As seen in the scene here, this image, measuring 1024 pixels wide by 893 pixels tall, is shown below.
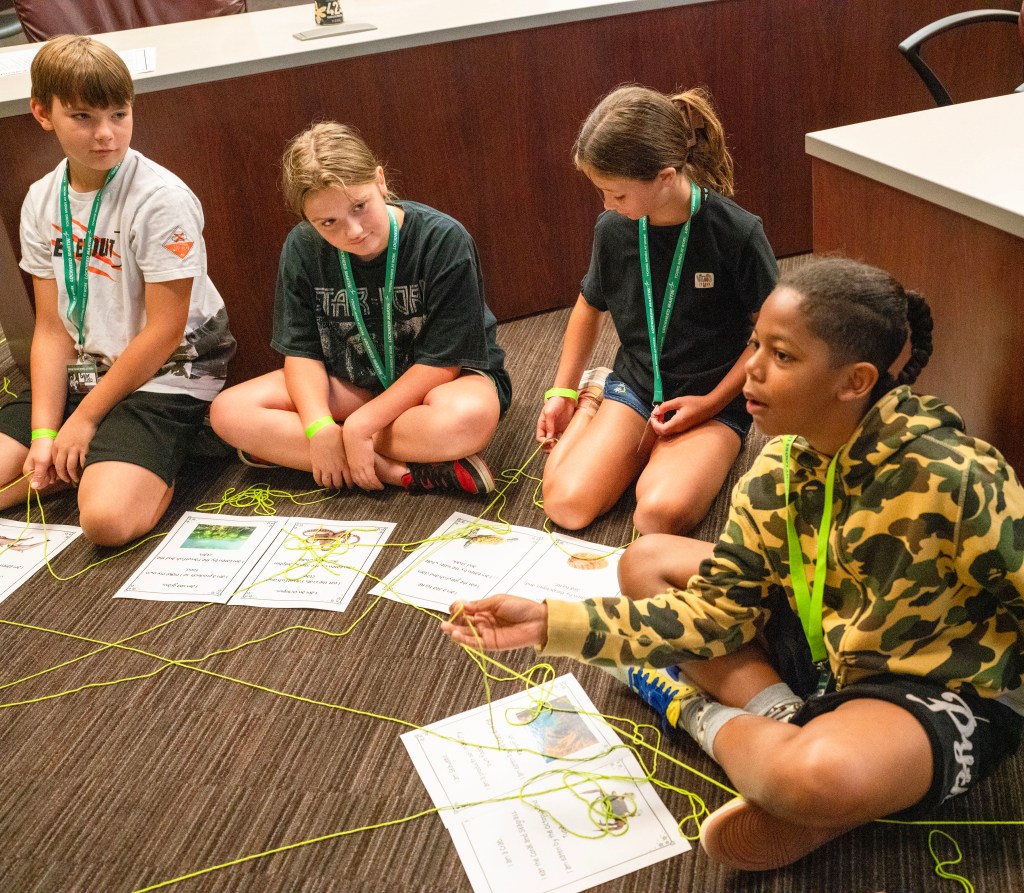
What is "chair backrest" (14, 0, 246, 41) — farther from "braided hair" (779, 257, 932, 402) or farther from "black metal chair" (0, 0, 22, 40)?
"braided hair" (779, 257, 932, 402)

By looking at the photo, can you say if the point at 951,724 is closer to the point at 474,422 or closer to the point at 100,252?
the point at 474,422

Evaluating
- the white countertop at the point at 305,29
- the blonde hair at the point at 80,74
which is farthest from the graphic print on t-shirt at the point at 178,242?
the white countertop at the point at 305,29

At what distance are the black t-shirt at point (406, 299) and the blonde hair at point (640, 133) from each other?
362mm

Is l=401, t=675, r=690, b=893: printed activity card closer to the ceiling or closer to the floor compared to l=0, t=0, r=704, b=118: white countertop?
closer to the floor

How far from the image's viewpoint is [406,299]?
1.92 meters

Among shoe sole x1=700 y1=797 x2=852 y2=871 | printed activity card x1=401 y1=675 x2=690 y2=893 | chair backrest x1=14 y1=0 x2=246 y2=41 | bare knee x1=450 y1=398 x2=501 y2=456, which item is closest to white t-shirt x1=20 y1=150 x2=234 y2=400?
bare knee x1=450 y1=398 x2=501 y2=456

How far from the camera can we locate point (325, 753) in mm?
1371

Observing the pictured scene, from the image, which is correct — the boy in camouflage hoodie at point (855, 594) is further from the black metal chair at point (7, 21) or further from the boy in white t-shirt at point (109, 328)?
the black metal chair at point (7, 21)

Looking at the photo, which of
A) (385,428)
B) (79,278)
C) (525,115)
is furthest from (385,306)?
(525,115)

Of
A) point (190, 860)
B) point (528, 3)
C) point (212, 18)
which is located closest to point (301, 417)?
point (190, 860)

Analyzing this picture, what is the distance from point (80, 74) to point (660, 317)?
111cm

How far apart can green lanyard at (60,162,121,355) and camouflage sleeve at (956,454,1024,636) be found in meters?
1.65

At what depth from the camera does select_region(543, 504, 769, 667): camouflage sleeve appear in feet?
3.73

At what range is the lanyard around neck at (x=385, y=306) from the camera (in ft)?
6.17
